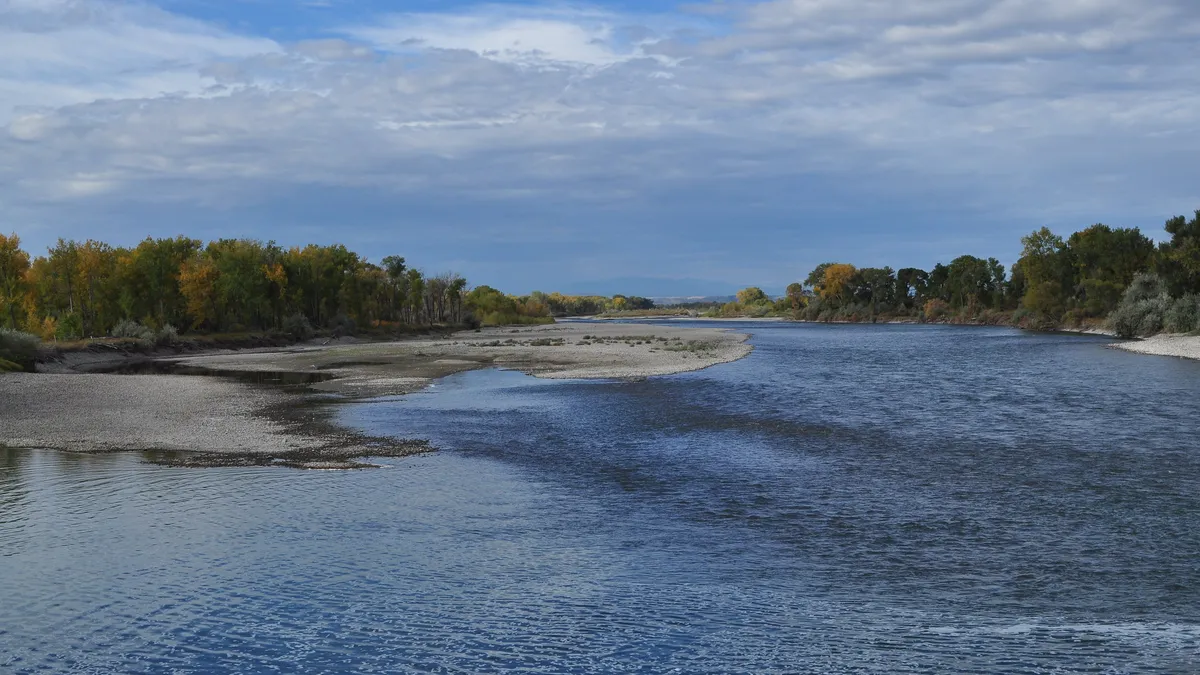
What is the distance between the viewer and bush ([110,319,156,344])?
249 feet

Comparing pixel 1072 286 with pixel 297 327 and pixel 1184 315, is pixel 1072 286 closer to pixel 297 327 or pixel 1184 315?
pixel 1184 315

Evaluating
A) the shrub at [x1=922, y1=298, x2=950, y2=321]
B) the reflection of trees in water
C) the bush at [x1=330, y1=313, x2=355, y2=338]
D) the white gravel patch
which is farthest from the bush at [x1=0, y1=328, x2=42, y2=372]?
the shrub at [x1=922, y1=298, x2=950, y2=321]

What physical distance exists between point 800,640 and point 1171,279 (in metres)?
96.8

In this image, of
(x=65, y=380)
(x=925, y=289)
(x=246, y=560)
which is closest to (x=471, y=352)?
(x=65, y=380)

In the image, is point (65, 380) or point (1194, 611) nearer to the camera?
point (1194, 611)

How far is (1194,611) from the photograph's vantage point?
11.6 m

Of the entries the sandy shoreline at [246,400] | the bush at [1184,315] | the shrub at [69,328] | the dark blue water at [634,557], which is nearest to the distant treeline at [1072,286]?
the bush at [1184,315]

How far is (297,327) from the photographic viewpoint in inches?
4038

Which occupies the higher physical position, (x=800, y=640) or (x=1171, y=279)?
(x=1171, y=279)

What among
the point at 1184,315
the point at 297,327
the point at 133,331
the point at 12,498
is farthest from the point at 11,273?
the point at 1184,315

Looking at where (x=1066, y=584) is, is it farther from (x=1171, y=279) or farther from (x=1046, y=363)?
(x=1171, y=279)

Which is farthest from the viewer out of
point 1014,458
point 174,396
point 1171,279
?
point 1171,279

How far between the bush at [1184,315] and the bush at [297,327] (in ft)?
284

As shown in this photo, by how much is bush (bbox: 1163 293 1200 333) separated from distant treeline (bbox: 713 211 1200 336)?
8cm
